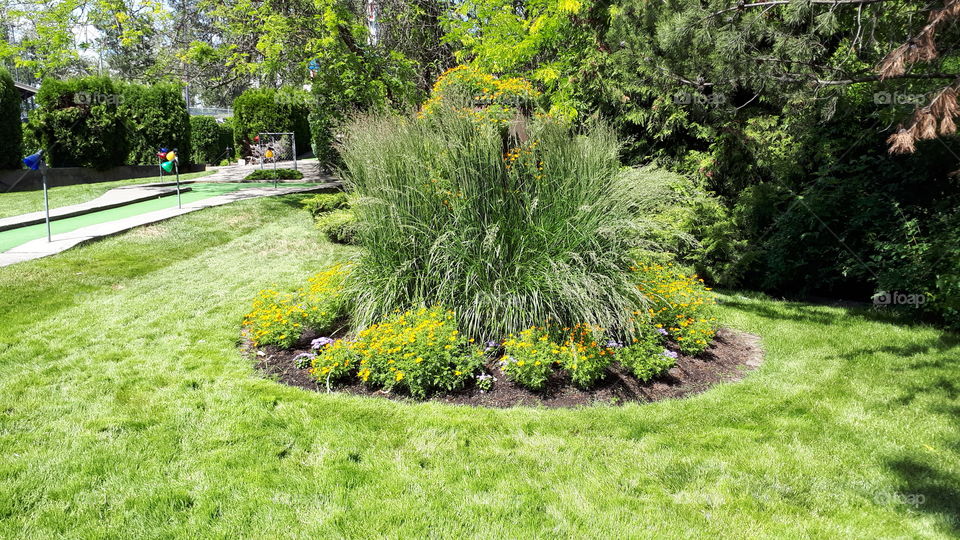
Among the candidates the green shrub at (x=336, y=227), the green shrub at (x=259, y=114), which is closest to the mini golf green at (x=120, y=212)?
the green shrub at (x=336, y=227)

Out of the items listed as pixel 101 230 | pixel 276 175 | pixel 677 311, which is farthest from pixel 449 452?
pixel 276 175

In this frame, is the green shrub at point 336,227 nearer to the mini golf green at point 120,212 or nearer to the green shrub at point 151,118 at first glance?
the mini golf green at point 120,212

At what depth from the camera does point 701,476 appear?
2.97m

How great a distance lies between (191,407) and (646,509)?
2761mm

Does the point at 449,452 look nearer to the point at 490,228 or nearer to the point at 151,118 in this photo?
the point at 490,228

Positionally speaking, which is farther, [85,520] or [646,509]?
[646,509]

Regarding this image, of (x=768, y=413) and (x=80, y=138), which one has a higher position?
(x=80, y=138)

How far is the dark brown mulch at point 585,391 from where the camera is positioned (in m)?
3.90

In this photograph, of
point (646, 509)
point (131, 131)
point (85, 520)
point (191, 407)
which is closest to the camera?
point (85, 520)

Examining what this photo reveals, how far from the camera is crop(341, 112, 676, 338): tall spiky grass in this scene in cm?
430

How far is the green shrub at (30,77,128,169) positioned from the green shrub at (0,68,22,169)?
0.85 metres

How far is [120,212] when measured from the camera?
11.1 metres

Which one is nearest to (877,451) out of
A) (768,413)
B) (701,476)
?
(768,413)

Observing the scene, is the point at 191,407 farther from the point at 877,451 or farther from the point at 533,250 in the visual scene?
the point at 877,451
